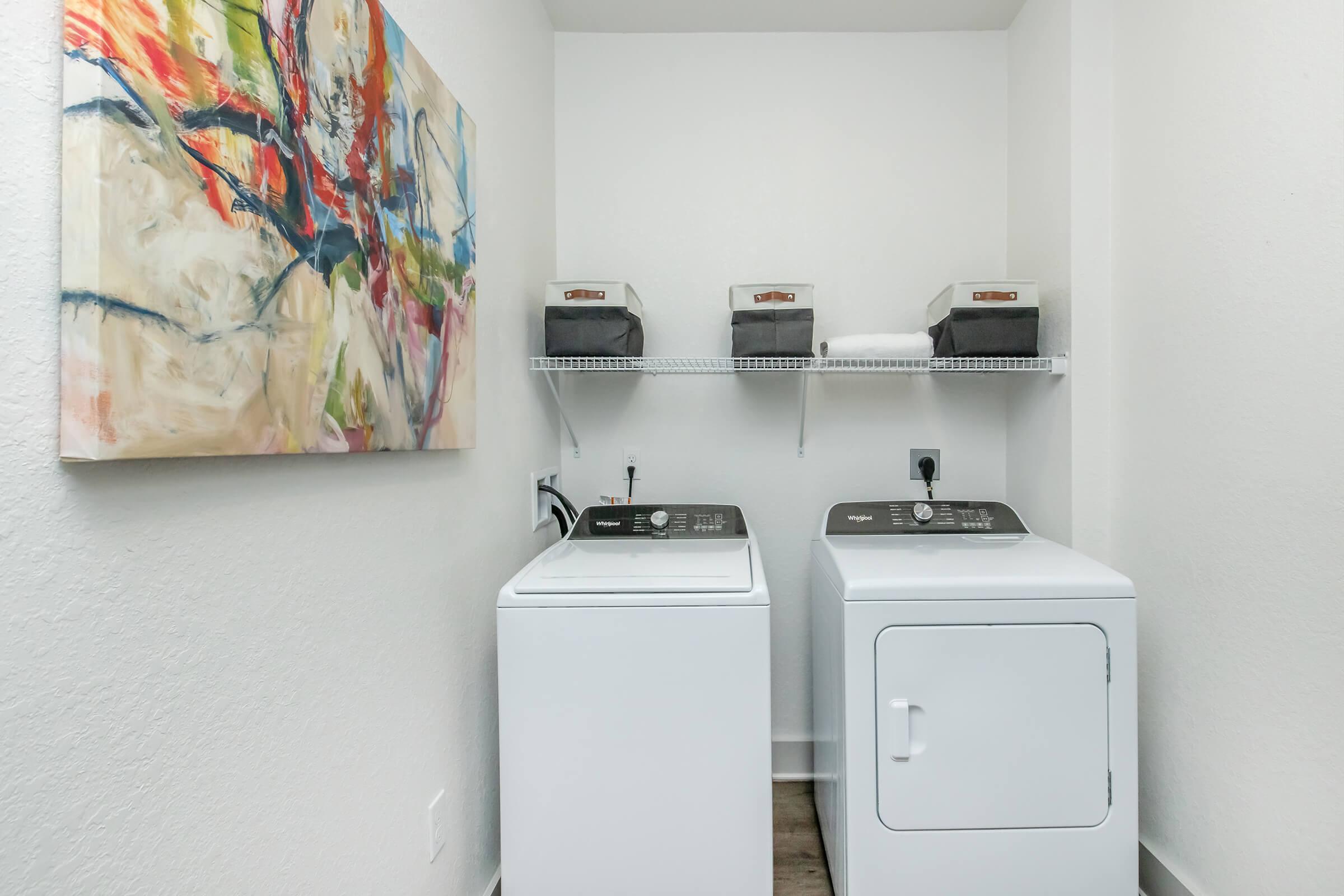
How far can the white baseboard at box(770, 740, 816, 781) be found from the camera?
222 centimetres

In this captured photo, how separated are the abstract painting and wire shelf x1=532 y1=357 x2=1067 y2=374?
66 cm

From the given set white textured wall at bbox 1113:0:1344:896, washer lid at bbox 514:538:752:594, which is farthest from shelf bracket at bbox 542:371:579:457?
white textured wall at bbox 1113:0:1344:896

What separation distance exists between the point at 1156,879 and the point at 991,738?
67 centimetres

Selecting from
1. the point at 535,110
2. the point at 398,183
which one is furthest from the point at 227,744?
the point at 535,110

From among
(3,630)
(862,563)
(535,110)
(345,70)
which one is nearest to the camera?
(3,630)

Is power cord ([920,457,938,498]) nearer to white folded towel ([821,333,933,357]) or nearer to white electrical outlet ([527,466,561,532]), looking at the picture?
white folded towel ([821,333,933,357])

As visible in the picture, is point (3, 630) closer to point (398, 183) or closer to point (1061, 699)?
point (398, 183)

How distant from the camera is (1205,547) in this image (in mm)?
1415

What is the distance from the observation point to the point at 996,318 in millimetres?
1854

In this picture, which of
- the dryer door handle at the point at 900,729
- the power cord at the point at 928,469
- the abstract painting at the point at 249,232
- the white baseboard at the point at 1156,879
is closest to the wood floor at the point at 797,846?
the dryer door handle at the point at 900,729

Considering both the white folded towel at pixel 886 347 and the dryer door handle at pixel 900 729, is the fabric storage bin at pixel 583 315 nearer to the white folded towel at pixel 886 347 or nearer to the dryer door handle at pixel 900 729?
the white folded towel at pixel 886 347

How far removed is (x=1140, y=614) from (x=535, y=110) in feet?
7.38

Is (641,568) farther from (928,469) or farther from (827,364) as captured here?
(928,469)

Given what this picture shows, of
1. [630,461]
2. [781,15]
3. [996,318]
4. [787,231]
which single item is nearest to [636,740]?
[630,461]
